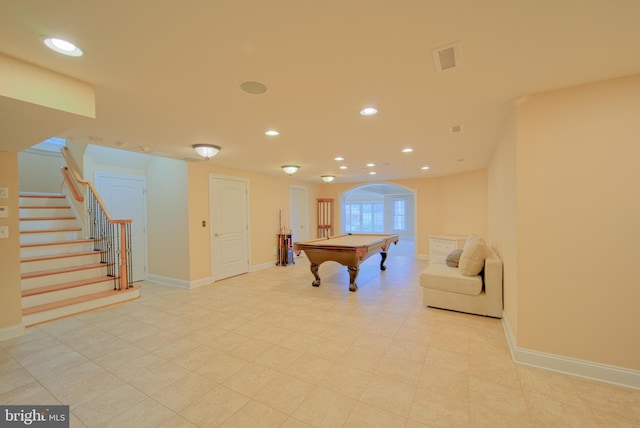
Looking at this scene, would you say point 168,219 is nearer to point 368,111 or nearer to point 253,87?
point 253,87

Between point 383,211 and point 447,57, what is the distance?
1238 centimetres

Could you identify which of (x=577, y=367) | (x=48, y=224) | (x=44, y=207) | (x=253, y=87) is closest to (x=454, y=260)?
(x=577, y=367)

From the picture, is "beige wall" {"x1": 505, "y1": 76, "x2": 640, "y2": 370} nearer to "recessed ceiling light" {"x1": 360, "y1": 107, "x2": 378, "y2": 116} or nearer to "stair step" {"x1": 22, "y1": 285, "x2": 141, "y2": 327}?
"recessed ceiling light" {"x1": 360, "y1": 107, "x2": 378, "y2": 116}

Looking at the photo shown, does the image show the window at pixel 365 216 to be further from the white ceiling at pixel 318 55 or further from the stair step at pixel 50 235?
the white ceiling at pixel 318 55

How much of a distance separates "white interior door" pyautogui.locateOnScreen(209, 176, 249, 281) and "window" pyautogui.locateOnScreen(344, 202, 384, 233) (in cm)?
852

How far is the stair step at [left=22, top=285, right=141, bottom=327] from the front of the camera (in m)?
3.26

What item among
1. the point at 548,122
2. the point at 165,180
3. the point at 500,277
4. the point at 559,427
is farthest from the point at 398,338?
the point at 165,180

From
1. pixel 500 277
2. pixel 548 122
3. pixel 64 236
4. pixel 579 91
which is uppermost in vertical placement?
pixel 579 91

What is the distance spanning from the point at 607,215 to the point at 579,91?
3.28ft

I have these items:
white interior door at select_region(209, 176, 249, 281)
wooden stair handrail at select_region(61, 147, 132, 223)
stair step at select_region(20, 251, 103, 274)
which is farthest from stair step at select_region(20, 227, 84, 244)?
white interior door at select_region(209, 176, 249, 281)

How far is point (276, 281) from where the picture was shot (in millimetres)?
5266

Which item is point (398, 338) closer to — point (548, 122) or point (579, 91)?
point (548, 122)

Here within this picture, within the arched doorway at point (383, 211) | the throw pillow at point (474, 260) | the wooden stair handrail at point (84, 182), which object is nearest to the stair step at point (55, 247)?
the wooden stair handrail at point (84, 182)

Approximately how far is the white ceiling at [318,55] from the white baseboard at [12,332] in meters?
2.28
